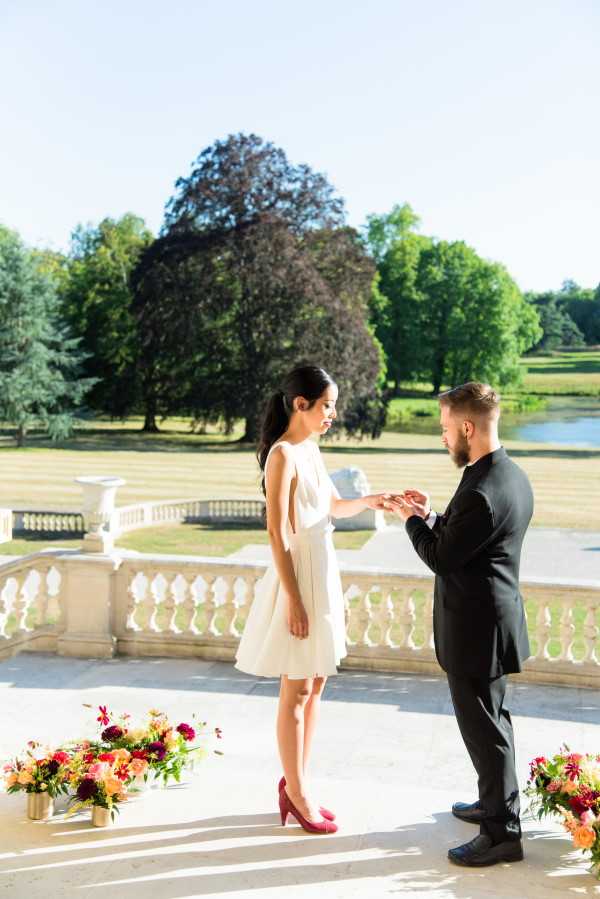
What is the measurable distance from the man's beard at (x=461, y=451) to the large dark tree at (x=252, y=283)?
33158 millimetres

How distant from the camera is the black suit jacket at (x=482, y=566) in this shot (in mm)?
3592

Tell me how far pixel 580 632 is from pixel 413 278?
39.4 metres

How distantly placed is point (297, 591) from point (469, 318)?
47565 millimetres

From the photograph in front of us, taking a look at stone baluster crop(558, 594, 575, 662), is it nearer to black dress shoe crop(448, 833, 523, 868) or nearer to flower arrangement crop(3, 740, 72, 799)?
black dress shoe crop(448, 833, 523, 868)

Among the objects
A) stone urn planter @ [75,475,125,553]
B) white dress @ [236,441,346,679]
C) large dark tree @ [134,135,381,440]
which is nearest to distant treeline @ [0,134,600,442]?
large dark tree @ [134,135,381,440]

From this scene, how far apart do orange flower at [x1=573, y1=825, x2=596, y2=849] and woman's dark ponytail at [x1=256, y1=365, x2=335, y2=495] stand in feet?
5.50

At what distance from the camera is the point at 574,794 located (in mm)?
3799

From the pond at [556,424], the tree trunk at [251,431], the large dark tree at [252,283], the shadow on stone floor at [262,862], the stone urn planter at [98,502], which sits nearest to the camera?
the shadow on stone floor at [262,862]

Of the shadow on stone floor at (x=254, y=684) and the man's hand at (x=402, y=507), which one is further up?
the man's hand at (x=402, y=507)

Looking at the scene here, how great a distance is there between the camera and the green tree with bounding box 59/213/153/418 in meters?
47.0

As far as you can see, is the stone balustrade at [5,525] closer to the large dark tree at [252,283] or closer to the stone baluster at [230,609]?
the stone baluster at [230,609]

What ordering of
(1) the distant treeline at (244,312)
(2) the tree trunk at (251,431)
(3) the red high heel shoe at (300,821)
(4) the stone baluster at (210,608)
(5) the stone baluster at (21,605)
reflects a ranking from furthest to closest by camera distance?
(2) the tree trunk at (251,431), (1) the distant treeline at (244,312), (5) the stone baluster at (21,605), (4) the stone baluster at (210,608), (3) the red high heel shoe at (300,821)

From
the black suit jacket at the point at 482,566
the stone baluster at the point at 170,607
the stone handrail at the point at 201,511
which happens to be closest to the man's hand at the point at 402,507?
the black suit jacket at the point at 482,566

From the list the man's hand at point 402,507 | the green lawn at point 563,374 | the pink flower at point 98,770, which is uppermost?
the green lawn at point 563,374
